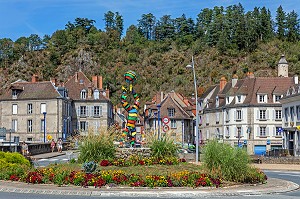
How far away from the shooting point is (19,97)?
69.8 meters

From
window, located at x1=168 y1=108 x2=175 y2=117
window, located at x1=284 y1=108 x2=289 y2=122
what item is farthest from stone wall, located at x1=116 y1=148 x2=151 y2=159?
window, located at x1=168 y1=108 x2=175 y2=117

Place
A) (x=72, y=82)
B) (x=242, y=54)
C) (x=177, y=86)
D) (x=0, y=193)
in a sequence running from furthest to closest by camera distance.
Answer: (x=242, y=54) < (x=177, y=86) < (x=72, y=82) < (x=0, y=193)

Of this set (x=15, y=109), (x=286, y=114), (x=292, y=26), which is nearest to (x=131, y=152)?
(x=286, y=114)

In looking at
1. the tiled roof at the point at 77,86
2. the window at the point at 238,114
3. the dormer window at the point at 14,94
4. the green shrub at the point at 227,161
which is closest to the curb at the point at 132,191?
the green shrub at the point at 227,161

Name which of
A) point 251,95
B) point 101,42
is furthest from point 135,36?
point 251,95

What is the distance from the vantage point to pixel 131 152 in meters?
25.1

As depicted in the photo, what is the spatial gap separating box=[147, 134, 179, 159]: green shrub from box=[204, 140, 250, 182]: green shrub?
406 centimetres

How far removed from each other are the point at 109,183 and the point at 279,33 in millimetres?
114512

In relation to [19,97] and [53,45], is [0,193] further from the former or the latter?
[53,45]

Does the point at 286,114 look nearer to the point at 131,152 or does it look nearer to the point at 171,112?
the point at 171,112

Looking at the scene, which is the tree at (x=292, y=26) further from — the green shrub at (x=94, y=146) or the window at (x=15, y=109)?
the green shrub at (x=94, y=146)

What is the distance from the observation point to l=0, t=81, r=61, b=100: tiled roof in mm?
68562

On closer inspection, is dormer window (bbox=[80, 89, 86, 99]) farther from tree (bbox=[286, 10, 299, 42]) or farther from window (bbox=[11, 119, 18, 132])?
tree (bbox=[286, 10, 299, 42])

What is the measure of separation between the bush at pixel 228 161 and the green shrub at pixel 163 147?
403 cm
